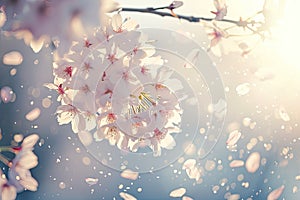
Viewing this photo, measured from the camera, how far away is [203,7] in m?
0.81

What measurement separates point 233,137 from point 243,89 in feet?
0.33

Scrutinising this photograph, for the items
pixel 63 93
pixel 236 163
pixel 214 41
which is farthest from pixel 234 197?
pixel 63 93

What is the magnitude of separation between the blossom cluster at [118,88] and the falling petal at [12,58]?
11 centimetres

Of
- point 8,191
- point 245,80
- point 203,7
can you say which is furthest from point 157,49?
point 8,191

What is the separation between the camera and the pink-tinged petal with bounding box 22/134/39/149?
0.79m

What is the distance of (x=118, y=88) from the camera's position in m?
0.66

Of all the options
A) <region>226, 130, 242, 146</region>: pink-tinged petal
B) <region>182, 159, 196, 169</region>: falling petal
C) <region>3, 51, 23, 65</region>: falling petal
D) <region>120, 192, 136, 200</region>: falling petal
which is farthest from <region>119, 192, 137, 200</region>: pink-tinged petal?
<region>3, 51, 23, 65</region>: falling petal

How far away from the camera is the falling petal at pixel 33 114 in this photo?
846mm

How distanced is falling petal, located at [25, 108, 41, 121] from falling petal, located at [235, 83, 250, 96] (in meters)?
0.39

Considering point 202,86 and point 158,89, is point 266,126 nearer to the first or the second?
point 202,86

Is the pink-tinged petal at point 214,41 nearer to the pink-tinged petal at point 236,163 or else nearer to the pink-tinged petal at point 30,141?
the pink-tinged petal at point 236,163

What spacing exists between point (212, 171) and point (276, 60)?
26 centimetres

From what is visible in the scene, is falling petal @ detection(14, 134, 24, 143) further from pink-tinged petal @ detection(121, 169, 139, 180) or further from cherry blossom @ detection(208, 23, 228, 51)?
cherry blossom @ detection(208, 23, 228, 51)

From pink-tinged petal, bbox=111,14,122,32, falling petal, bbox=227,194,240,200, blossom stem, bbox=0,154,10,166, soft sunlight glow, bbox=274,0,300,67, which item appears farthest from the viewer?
falling petal, bbox=227,194,240,200
